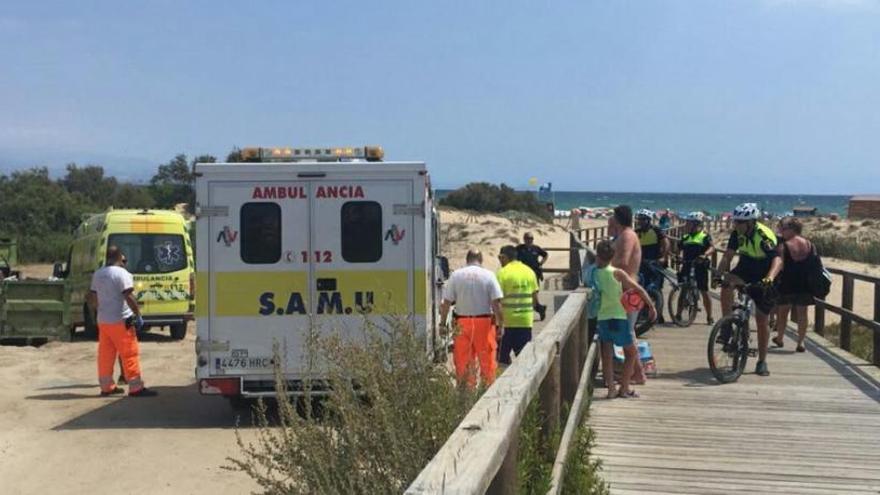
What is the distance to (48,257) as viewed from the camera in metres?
39.0

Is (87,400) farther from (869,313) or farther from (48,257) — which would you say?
(48,257)

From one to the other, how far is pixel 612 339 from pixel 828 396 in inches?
88.1

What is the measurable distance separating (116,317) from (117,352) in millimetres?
588

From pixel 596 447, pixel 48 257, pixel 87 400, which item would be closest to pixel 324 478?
pixel 596 447

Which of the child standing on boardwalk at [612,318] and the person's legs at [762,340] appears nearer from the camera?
the child standing on boardwalk at [612,318]

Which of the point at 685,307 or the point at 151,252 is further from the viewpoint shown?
the point at 151,252

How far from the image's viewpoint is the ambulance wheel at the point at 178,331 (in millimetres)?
19562

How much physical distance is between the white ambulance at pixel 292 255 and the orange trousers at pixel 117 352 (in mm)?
2217

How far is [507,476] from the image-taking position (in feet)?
11.6

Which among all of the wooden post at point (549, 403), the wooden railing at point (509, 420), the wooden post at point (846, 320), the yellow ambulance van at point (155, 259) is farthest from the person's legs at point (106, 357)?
the wooden post at point (846, 320)

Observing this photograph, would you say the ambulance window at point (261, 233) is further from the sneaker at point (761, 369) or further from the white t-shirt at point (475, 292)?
the sneaker at point (761, 369)

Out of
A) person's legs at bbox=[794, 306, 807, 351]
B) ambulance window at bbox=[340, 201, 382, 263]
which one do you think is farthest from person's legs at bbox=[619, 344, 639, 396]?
person's legs at bbox=[794, 306, 807, 351]

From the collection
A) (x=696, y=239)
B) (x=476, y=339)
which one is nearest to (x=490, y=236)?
(x=696, y=239)

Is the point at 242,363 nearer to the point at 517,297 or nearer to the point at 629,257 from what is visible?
the point at 517,297
